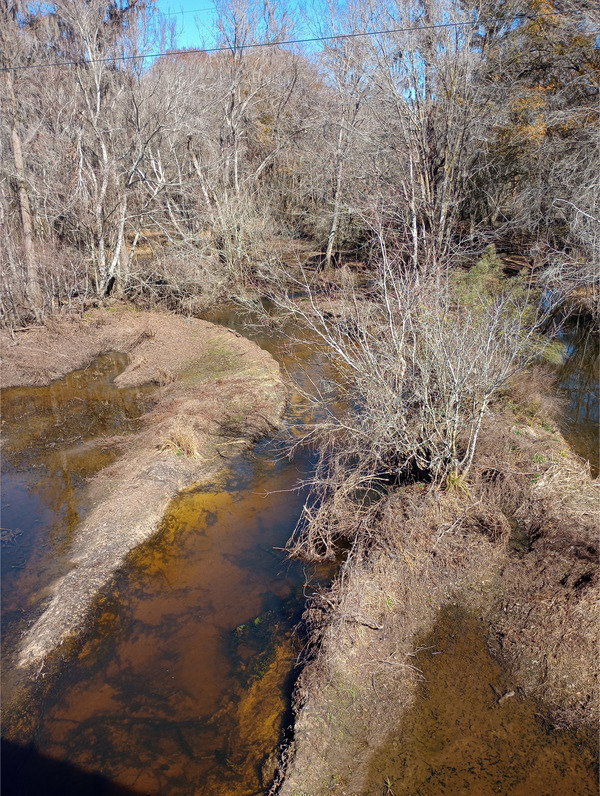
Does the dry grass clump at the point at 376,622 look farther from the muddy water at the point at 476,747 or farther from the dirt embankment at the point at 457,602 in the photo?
the muddy water at the point at 476,747

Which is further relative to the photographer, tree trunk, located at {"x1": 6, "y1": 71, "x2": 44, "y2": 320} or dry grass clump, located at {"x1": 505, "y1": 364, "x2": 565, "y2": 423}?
tree trunk, located at {"x1": 6, "y1": 71, "x2": 44, "y2": 320}

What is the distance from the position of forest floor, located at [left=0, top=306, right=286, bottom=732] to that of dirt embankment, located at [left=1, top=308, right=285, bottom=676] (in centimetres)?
2

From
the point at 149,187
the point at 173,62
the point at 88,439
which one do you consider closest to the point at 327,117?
the point at 173,62

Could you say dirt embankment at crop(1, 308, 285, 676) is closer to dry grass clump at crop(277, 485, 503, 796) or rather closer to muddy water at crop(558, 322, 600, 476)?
dry grass clump at crop(277, 485, 503, 796)

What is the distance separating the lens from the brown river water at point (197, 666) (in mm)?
4590

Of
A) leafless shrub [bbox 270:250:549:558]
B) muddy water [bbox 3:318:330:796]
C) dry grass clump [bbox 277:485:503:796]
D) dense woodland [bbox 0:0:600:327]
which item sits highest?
dense woodland [bbox 0:0:600:327]

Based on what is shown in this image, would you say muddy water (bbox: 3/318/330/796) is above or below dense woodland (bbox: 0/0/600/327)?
below

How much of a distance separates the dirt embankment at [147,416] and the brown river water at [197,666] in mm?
293

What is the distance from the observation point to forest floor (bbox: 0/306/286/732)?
644 centimetres

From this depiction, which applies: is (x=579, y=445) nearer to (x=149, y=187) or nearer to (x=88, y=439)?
(x=88, y=439)

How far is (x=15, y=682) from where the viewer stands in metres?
5.46

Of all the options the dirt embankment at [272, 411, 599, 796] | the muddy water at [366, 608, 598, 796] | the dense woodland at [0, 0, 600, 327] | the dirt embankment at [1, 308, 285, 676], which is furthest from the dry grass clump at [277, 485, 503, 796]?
the dense woodland at [0, 0, 600, 327]

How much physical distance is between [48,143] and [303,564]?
15.5 meters

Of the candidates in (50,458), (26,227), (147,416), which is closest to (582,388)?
(147,416)
